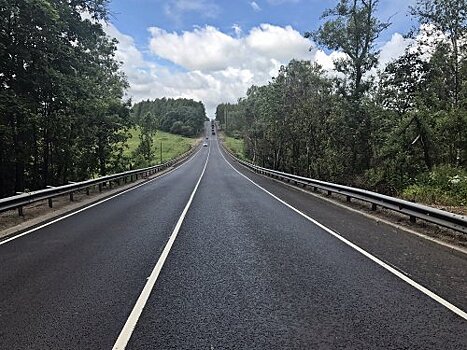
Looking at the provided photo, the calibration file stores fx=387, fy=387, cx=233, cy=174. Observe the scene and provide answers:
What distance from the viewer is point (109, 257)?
6.95 m

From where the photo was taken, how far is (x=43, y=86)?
59.3 ft

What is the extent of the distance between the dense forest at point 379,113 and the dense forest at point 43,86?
1634cm

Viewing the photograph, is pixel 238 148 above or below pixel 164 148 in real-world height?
above

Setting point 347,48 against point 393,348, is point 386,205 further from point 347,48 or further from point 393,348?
point 347,48

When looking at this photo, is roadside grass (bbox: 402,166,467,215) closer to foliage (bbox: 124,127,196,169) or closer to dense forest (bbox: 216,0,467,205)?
dense forest (bbox: 216,0,467,205)

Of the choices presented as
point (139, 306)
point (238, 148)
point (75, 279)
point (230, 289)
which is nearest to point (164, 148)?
point (238, 148)

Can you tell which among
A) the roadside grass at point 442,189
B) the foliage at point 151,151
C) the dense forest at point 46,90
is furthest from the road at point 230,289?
the foliage at point 151,151

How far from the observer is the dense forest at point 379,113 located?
19.4 metres

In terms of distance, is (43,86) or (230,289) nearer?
(230,289)

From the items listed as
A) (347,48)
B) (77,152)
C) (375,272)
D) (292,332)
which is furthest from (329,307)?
(347,48)

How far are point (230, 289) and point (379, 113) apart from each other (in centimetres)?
2510

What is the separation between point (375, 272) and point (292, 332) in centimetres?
261

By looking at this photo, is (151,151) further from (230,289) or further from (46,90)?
(230,289)

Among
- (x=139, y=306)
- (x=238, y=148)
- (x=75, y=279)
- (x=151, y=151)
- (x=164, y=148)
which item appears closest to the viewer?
(x=139, y=306)
